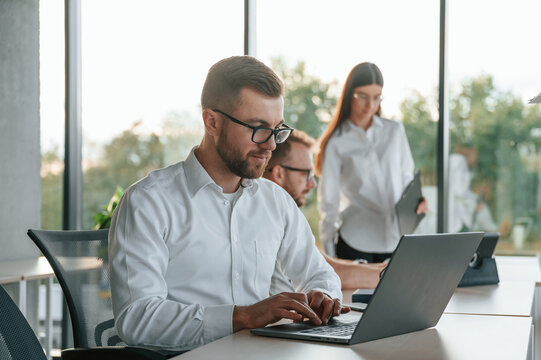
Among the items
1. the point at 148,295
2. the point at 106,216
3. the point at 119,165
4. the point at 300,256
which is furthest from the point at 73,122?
the point at 148,295

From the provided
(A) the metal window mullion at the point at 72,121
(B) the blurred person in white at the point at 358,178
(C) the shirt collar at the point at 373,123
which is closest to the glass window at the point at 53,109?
(A) the metal window mullion at the point at 72,121

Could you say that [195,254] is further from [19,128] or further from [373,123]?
[19,128]

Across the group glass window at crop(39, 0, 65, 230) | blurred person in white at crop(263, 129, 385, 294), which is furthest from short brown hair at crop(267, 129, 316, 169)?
glass window at crop(39, 0, 65, 230)

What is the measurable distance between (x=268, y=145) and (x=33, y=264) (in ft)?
8.13

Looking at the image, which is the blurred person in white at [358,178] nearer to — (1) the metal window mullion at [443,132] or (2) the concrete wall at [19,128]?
(1) the metal window mullion at [443,132]

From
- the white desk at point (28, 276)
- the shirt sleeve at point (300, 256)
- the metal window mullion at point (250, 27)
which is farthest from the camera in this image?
the metal window mullion at point (250, 27)

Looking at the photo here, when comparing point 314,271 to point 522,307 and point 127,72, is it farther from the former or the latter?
point 127,72

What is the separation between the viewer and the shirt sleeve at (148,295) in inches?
64.1

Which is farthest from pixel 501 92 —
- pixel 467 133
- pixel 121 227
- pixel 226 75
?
pixel 121 227

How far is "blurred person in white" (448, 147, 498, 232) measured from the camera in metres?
4.39

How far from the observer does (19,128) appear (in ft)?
14.5

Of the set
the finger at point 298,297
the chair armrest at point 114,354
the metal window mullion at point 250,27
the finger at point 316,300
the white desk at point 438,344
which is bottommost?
the chair armrest at point 114,354

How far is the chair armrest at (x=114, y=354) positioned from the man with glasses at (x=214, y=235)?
9cm

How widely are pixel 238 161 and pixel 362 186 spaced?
210 centimetres
